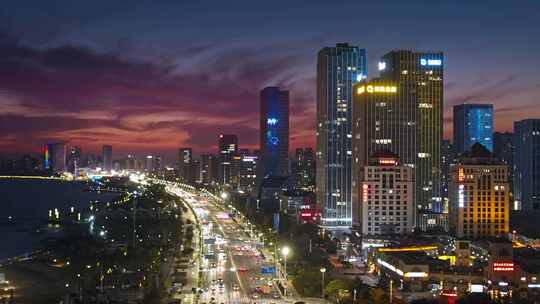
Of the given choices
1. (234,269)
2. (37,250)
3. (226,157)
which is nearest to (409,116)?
(234,269)

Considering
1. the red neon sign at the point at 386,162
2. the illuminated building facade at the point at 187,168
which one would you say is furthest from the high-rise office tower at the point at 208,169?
the red neon sign at the point at 386,162

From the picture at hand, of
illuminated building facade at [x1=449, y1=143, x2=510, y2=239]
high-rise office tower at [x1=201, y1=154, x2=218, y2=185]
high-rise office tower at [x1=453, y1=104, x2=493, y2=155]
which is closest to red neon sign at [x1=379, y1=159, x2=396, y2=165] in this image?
illuminated building facade at [x1=449, y1=143, x2=510, y2=239]

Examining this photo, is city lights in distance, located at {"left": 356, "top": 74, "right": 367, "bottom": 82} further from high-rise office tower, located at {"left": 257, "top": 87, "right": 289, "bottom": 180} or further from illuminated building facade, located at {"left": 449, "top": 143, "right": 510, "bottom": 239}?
high-rise office tower, located at {"left": 257, "top": 87, "right": 289, "bottom": 180}

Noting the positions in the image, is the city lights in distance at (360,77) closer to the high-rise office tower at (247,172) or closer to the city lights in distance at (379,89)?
the city lights in distance at (379,89)

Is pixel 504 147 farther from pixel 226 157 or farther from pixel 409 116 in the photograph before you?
pixel 226 157

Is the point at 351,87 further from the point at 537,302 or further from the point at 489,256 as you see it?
the point at 537,302

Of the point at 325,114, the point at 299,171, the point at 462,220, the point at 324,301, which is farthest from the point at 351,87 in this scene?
the point at 299,171
